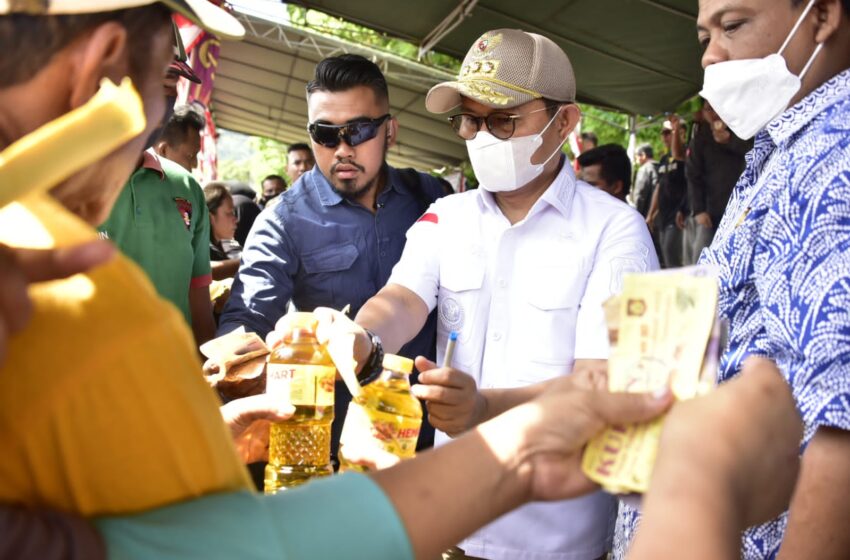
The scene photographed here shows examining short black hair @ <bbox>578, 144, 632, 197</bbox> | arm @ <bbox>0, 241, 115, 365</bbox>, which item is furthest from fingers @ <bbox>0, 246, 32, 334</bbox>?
short black hair @ <bbox>578, 144, 632, 197</bbox>

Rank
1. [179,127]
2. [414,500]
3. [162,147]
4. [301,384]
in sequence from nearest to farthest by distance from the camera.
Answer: [414,500] → [301,384] → [162,147] → [179,127]

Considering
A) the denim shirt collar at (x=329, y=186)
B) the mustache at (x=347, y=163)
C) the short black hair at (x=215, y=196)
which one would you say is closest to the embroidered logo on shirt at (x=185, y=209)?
the denim shirt collar at (x=329, y=186)

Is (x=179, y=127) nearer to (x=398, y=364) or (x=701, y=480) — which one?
(x=398, y=364)

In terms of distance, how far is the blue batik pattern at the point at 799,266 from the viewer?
133 centimetres

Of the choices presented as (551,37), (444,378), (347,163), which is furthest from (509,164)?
(551,37)

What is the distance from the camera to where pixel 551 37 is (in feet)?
26.3

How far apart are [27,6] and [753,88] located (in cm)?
152

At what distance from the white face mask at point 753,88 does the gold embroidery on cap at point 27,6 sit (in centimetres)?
149

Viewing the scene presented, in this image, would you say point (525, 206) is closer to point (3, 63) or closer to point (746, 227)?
point (746, 227)

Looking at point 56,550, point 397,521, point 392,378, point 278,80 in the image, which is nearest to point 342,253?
point 392,378

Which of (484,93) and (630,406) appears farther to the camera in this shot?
(484,93)

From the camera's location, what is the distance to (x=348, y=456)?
1.69 m

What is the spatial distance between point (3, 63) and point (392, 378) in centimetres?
107

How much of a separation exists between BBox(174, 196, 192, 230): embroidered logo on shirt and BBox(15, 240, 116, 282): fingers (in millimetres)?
2277
